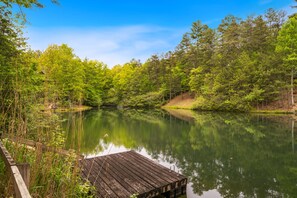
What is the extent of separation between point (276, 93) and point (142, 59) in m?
38.7

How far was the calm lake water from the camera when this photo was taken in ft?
17.3

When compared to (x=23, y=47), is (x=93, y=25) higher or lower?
higher

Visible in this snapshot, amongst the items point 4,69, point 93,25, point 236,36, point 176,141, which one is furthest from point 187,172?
point 236,36

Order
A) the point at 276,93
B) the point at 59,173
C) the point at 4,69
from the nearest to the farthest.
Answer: the point at 59,173 < the point at 4,69 < the point at 276,93

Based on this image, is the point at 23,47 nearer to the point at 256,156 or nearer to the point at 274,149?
the point at 256,156

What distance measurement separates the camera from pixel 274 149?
349 inches

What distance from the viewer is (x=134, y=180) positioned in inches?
179

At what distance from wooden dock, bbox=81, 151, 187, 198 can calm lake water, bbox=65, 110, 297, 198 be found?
0.70 m

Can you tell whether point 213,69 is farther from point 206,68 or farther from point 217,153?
point 217,153

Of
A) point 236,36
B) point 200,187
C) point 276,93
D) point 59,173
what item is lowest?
point 200,187

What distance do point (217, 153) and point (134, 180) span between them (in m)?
5.25

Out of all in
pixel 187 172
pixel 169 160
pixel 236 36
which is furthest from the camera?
pixel 236 36

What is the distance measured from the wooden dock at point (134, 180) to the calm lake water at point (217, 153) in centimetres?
70

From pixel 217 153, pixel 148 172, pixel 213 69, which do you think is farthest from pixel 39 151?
pixel 213 69
